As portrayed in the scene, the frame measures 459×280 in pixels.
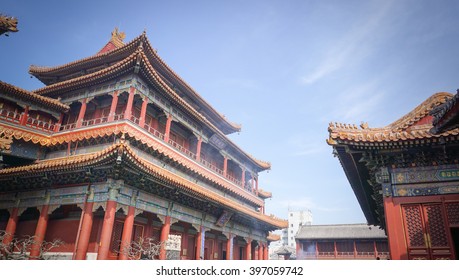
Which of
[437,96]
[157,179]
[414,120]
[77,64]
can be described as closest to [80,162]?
[157,179]

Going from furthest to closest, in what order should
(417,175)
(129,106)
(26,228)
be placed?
(129,106) → (26,228) → (417,175)

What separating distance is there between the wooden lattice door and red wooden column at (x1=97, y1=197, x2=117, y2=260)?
9.29 meters

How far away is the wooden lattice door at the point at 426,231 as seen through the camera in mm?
8016

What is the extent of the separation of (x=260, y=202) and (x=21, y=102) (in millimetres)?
18083

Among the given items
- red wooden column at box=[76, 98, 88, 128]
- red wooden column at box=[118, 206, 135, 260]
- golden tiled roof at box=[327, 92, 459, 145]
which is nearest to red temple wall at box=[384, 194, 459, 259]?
golden tiled roof at box=[327, 92, 459, 145]

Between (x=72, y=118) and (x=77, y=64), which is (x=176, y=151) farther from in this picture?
(x=77, y=64)

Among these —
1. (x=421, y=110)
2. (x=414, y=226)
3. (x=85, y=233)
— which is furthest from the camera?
(x=85, y=233)

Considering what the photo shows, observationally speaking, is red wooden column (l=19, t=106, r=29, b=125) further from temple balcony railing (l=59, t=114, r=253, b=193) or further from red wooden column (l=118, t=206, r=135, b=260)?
red wooden column (l=118, t=206, r=135, b=260)

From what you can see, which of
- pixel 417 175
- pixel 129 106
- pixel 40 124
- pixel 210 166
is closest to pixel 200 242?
pixel 210 166

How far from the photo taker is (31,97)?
1426cm

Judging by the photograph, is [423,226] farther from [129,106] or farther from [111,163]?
[129,106]

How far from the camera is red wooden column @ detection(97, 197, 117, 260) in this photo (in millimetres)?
10108

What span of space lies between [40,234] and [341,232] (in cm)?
3327

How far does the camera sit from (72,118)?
53.3ft
